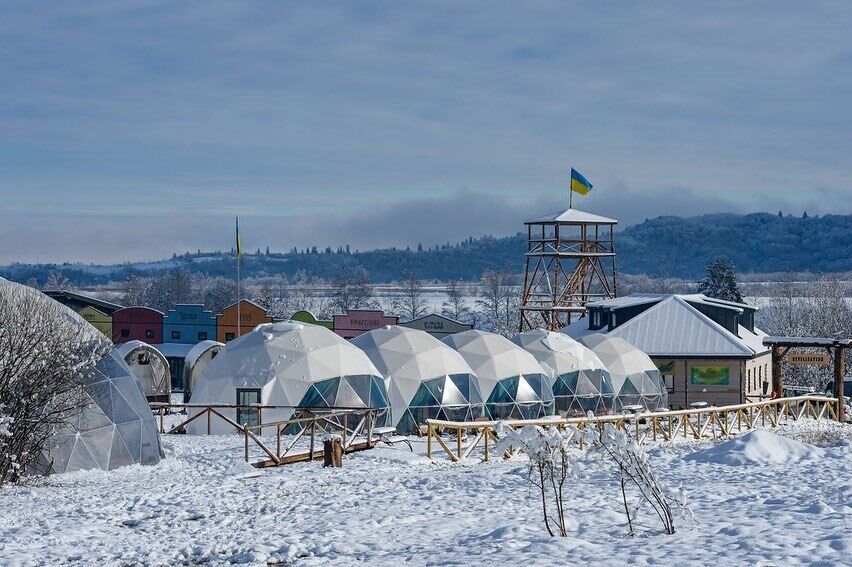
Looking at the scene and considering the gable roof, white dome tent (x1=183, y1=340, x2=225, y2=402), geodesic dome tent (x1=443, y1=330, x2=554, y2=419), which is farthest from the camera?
white dome tent (x1=183, y1=340, x2=225, y2=402)

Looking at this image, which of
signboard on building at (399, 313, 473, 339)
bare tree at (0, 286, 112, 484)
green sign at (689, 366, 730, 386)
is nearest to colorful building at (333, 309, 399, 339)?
signboard on building at (399, 313, 473, 339)

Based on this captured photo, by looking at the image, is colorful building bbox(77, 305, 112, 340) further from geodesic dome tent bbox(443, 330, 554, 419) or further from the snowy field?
the snowy field

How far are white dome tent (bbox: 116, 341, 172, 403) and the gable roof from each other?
23.2 metres

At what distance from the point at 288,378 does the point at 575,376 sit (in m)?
11.8

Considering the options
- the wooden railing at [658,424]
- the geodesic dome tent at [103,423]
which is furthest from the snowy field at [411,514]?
the wooden railing at [658,424]

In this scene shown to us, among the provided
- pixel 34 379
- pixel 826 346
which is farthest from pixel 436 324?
pixel 34 379

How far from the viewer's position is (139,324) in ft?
217

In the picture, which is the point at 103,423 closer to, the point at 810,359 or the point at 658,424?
the point at 658,424

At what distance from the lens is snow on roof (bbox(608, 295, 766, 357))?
4272cm

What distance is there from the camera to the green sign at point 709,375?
4247 cm

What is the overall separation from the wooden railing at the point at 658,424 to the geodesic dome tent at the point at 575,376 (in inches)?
94.5

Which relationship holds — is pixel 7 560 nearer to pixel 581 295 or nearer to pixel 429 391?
pixel 429 391

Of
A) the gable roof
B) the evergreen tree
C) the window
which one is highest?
the evergreen tree

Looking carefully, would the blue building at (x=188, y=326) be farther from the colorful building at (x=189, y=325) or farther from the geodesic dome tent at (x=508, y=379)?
the geodesic dome tent at (x=508, y=379)
